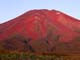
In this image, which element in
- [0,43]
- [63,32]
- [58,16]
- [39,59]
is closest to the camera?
[39,59]

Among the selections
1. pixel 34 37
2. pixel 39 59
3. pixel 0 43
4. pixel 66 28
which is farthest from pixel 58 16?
pixel 39 59

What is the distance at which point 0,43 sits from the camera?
8431 cm

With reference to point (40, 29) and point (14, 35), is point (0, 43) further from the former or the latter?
point (40, 29)

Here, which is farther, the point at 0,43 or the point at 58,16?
the point at 58,16

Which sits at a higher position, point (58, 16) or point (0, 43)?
point (58, 16)

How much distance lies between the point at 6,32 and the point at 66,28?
60.4 feet

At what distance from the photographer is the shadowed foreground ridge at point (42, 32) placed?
82.1 m

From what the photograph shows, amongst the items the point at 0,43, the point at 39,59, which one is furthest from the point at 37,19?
the point at 39,59

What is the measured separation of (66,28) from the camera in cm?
9319

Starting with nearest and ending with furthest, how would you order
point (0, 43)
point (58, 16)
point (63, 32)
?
1. point (0, 43)
2. point (63, 32)
3. point (58, 16)

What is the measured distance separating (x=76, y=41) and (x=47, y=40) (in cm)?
831

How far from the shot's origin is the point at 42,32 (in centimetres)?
8969

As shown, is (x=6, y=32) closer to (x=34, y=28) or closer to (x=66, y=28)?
(x=34, y=28)

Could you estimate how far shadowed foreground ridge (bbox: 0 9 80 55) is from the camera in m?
82.1
